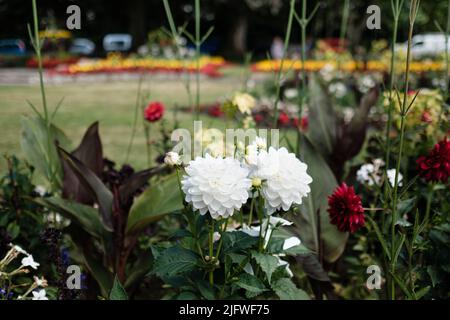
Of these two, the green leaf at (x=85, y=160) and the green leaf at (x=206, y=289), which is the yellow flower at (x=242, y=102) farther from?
the green leaf at (x=206, y=289)

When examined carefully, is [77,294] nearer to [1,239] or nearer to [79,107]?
[1,239]

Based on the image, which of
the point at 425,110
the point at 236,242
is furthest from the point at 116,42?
the point at 236,242

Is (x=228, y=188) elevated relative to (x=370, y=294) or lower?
elevated

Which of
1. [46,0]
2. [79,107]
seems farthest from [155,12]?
[79,107]

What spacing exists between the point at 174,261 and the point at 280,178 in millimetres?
391

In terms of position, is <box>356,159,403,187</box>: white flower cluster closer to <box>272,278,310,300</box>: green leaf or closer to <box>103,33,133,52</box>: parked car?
<box>272,278,310,300</box>: green leaf

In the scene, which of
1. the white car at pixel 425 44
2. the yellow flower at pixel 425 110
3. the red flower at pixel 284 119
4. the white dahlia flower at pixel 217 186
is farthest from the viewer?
the red flower at pixel 284 119

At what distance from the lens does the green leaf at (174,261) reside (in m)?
1.58

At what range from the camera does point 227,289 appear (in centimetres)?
175

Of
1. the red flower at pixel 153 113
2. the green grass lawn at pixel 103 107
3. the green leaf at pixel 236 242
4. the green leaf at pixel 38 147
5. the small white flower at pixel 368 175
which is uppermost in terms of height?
the red flower at pixel 153 113

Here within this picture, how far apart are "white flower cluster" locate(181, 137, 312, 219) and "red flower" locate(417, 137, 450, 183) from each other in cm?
60

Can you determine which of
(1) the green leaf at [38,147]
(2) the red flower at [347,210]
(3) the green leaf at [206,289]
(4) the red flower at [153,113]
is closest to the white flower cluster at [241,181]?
(3) the green leaf at [206,289]

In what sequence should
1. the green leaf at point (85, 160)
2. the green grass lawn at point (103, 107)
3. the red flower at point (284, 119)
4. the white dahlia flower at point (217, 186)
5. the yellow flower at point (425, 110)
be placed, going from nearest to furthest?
1. the white dahlia flower at point (217, 186)
2. the green leaf at point (85, 160)
3. the yellow flower at point (425, 110)
4. the red flower at point (284, 119)
5. the green grass lawn at point (103, 107)
